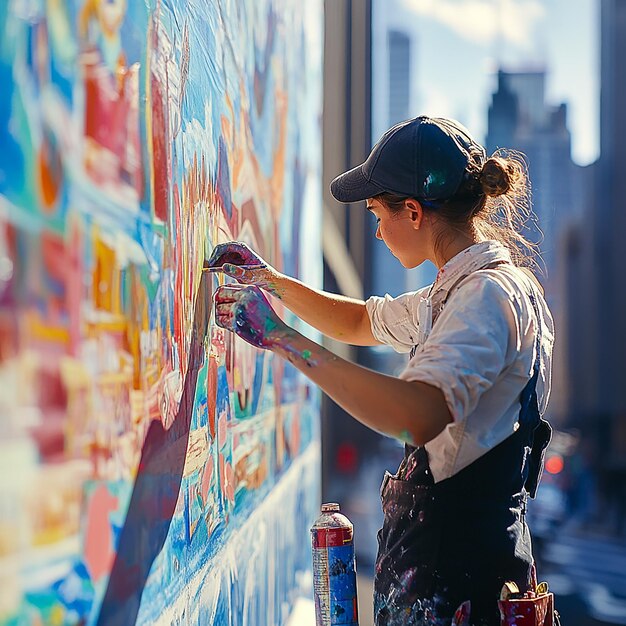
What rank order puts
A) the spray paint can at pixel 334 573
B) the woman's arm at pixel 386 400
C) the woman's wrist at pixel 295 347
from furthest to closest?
the spray paint can at pixel 334 573 → the woman's wrist at pixel 295 347 → the woman's arm at pixel 386 400

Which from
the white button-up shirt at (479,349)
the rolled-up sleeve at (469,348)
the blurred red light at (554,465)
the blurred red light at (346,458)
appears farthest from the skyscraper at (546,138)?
the rolled-up sleeve at (469,348)

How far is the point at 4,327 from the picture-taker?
1.06m

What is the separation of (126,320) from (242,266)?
2.57 ft

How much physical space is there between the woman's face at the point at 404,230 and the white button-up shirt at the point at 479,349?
68 millimetres

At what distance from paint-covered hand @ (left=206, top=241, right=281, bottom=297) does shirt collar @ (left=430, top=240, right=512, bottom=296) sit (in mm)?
534

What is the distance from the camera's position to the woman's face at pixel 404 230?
1.88 m

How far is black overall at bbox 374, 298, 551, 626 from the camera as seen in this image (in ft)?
5.77

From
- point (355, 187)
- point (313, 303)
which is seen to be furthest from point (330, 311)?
point (355, 187)

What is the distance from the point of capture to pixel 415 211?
1874 millimetres

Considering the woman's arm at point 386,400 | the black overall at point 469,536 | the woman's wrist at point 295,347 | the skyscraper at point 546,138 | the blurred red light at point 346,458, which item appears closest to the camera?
the woman's arm at point 386,400

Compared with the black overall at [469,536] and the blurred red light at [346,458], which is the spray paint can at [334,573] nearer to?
the black overall at [469,536]

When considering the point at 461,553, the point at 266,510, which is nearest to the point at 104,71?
the point at 461,553

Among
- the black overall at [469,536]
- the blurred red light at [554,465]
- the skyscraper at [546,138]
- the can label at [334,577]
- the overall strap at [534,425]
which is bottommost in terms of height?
the blurred red light at [554,465]

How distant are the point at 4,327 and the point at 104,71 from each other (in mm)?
475
